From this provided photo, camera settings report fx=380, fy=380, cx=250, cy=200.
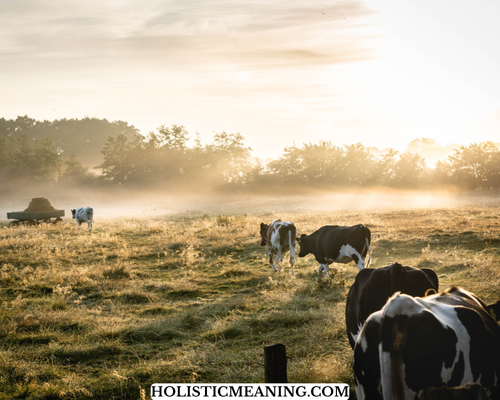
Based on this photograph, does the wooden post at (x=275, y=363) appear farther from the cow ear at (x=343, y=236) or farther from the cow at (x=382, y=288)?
the cow ear at (x=343, y=236)

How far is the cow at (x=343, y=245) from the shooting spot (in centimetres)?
983

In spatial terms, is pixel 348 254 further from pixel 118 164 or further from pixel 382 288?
pixel 118 164

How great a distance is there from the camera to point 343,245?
10.1 meters

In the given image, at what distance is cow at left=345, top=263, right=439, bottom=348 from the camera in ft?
14.2

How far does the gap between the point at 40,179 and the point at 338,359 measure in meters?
72.3

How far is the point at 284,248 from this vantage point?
1220 centimetres

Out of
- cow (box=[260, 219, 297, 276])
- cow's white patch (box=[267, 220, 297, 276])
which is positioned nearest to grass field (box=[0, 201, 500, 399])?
cow's white patch (box=[267, 220, 297, 276])

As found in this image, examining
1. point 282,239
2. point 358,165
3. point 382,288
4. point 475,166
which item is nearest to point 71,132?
point 358,165

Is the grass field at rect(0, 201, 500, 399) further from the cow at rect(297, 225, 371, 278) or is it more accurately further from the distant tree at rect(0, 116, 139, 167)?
the distant tree at rect(0, 116, 139, 167)

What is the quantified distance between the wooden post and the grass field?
209cm

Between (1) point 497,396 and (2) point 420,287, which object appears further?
(2) point 420,287

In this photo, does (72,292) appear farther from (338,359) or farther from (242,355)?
(338,359)

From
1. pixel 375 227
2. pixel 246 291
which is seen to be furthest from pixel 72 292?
pixel 375 227

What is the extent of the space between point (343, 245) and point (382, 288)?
578cm
